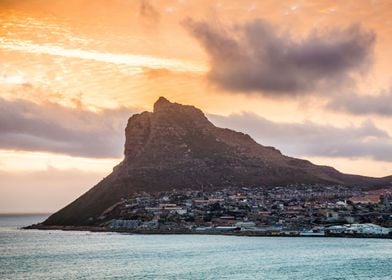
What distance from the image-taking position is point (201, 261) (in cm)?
9831

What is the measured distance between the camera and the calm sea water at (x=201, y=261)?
82938 mm

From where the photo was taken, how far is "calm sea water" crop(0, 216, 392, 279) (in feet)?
272

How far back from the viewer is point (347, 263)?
94.2 m

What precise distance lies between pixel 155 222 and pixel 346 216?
189 feet

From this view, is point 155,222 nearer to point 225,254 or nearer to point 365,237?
point 365,237

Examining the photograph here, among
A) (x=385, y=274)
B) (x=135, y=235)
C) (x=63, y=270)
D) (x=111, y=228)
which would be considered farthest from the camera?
(x=111, y=228)

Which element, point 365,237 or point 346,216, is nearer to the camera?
point 365,237

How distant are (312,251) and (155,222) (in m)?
85.5

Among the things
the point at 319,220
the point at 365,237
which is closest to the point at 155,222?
the point at 319,220

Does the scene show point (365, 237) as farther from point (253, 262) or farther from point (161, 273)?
point (161, 273)

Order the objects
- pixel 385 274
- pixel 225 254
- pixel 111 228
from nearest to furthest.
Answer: pixel 385 274 < pixel 225 254 < pixel 111 228

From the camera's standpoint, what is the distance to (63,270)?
295ft

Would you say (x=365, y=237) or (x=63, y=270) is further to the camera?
(x=365, y=237)

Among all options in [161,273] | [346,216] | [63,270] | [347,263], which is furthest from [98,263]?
[346,216]
